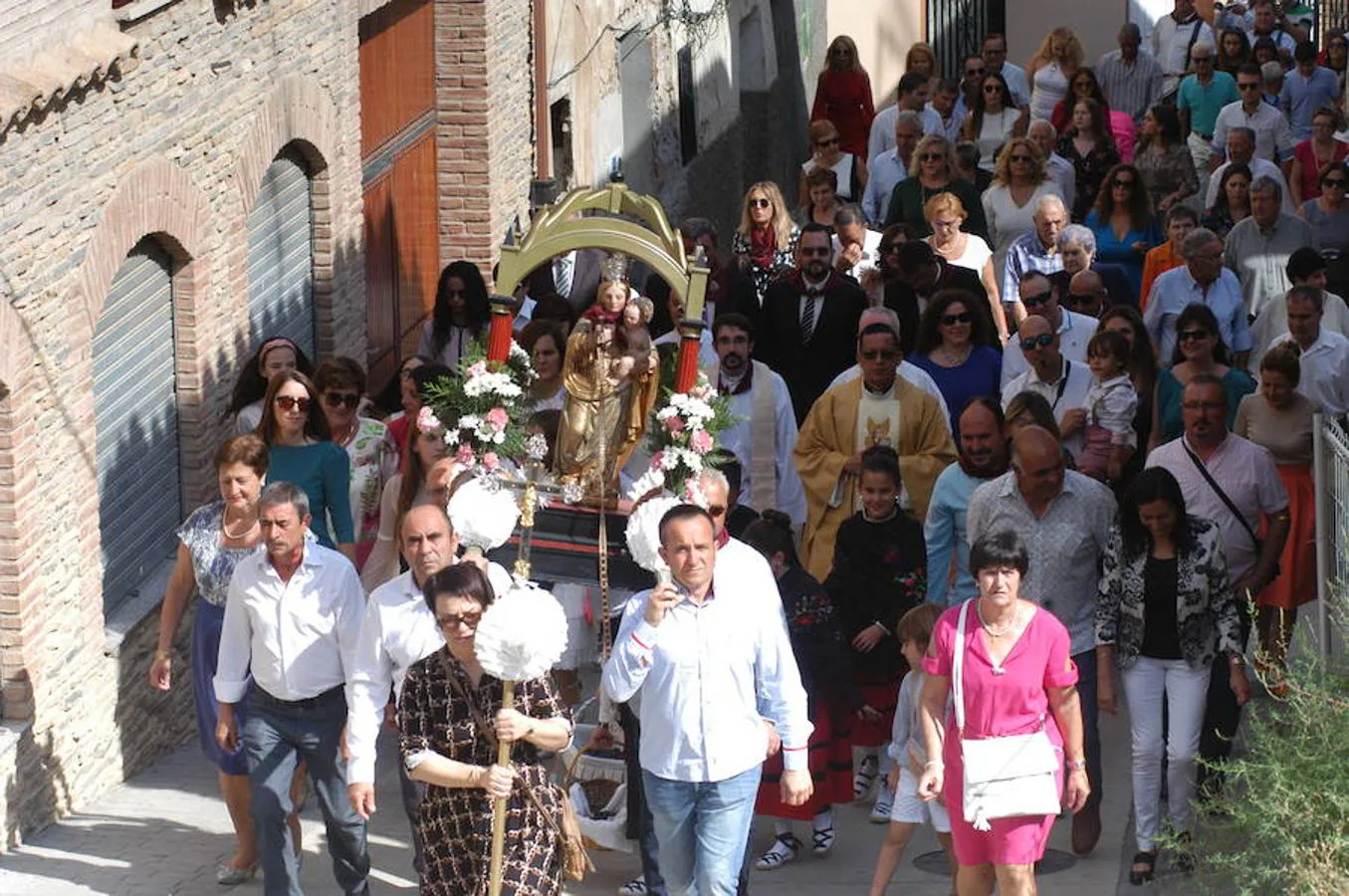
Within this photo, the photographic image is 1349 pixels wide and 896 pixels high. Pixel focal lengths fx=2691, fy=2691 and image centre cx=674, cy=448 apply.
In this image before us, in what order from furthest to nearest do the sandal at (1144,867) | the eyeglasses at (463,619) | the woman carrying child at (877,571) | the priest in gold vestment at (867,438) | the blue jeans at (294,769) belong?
the priest in gold vestment at (867,438) < the woman carrying child at (877,571) < the sandal at (1144,867) < the blue jeans at (294,769) < the eyeglasses at (463,619)

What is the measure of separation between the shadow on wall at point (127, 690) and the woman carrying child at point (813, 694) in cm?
301

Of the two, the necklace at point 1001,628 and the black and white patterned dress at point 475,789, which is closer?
the black and white patterned dress at point 475,789

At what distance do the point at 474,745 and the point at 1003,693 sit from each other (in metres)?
1.88

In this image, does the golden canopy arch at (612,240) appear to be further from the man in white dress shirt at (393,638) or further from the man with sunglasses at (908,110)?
the man with sunglasses at (908,110)

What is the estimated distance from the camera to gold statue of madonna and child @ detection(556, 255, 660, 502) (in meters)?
11.3

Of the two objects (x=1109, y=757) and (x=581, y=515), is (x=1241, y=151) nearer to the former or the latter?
Result: (x=1109, y=757)

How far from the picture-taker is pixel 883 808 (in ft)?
37.3

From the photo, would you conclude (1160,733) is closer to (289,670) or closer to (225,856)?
(289,670)

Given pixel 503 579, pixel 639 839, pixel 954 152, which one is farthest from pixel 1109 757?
pixel 954 152

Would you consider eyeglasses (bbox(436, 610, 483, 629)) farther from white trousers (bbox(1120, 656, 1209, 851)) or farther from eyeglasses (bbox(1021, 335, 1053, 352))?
eyeglasses (bbox(1021, 335, 1053, 352))

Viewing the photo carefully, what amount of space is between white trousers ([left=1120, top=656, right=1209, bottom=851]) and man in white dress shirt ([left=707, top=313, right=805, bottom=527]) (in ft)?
8.89

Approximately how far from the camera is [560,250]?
11188 millimetres

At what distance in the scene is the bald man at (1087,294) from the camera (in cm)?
1398

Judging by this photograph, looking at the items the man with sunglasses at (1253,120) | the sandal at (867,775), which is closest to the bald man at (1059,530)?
the sandal at (867,775)
